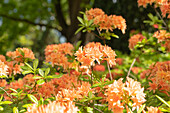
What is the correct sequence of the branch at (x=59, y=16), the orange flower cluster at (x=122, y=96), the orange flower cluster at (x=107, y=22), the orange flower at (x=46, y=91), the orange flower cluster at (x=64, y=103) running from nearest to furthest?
the orange flower cluster at (x=64, y=103) → the orange flower cluster at (x=122, y=96) → the orange flower at (x=46, y=91) → the orange flower cluster at (x=107, y=22) → the branch at (x=59, y=16)

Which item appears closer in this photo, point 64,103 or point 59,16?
point 64,103

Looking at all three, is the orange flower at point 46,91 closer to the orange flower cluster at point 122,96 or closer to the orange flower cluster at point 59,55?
the orange flower cluster at point 59,55

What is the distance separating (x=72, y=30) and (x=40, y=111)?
5.38 meters

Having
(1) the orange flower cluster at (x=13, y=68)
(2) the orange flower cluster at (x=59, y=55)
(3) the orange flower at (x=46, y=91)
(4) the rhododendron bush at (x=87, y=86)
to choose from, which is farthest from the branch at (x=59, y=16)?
(3) the orange flower at (x=46, y=91)

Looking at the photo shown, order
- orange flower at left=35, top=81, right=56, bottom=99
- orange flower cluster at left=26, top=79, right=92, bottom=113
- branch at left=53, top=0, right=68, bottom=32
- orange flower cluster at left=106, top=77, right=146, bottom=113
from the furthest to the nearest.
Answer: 1. branch at left=53, top=0, right=68, bottom=32
2. orange flower at left=35, top=81, right=56, bottom=99
3. orange flower cluster at left=106, top=77, right=146, bottom=113
4. orange flower cluster at left=26, top=79, right=92, bottom=113

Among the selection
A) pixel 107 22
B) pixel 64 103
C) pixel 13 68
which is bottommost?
pixel 64 103

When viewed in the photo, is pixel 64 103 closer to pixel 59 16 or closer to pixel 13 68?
pixel 13 68

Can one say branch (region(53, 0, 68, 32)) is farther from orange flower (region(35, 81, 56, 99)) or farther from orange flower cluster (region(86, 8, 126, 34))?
orange flower (region(35, 81, 56, 99))

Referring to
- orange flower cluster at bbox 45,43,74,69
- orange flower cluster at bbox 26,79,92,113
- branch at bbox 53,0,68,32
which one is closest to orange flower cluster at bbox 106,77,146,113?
orange flower cluster at bbox 26,79,92,113

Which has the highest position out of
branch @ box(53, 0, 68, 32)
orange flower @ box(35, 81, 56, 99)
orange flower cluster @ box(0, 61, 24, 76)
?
branch @ box(53, 0, 68, 32)

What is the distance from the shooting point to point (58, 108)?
1.12m

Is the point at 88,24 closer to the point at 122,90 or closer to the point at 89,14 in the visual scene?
the point at 89,14

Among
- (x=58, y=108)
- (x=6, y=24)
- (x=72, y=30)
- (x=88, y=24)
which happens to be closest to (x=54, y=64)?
(x=88, y=24)

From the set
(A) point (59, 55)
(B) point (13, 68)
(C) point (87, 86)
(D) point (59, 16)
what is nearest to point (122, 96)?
(C) point (87, 86)
